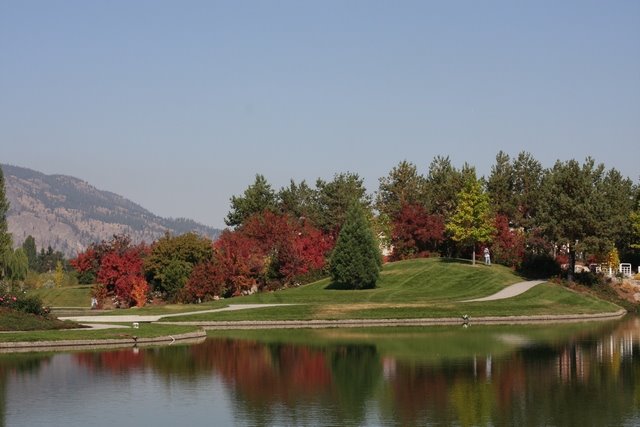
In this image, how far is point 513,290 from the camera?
246 feet

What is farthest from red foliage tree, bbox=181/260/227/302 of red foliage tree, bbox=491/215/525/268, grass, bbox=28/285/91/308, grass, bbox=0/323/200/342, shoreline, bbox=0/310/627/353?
grass, bbox=0/323/200/342

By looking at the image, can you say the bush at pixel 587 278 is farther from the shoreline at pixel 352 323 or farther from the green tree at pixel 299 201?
the green tree at pixel 299 201

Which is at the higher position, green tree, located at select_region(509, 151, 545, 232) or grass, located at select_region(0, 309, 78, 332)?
green tree, located at select_region(509, 151, 545, 232)

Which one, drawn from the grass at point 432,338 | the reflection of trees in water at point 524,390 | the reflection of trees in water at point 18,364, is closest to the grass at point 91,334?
the grass at point 432,338

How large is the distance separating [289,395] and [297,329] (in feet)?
85.3

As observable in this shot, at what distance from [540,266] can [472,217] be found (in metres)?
6.71

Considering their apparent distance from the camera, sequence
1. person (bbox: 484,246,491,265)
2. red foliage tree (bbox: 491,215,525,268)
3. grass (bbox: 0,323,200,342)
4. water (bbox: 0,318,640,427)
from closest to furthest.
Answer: water (bbox: 0,318,640,427) → grass (bbox: 0,323,200,342) → person (bbox: 484,246,491,265) → red foliage tree (bbox: 491,215,525,268)

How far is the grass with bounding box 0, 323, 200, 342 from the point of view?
4950cm

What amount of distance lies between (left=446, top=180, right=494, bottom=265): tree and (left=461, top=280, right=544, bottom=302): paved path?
7.88m

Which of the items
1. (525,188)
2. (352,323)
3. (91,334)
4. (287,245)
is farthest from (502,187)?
(91,334)

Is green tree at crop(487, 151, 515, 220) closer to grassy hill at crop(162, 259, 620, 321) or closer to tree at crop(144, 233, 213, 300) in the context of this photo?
grassy hill at crop(162, 259, 620, 321)

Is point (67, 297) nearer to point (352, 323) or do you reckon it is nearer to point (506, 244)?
point (506, 244)

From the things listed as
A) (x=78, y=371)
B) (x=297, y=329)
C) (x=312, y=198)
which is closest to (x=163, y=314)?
(x=297, y=329)

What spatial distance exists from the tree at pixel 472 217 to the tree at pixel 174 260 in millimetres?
20531
